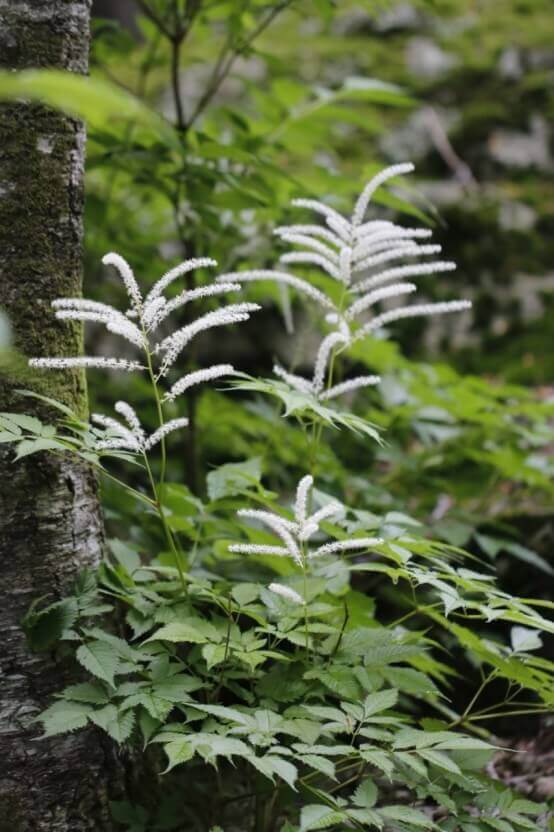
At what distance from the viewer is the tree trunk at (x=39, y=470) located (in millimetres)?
1642

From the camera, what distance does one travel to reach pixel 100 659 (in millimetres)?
1521

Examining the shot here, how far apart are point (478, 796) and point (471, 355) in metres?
3.27

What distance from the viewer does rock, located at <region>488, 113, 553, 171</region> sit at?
5.22 m

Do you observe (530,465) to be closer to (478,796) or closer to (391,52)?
(478,796)

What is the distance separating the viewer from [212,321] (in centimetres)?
149

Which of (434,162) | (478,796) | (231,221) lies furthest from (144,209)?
(478,796)

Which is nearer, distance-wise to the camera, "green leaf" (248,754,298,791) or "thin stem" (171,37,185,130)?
"green leaf" (248,754,298,791)

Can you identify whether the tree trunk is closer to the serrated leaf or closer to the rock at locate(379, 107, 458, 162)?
the serrated leaf

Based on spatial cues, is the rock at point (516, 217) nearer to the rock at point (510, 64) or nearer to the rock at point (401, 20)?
the rock at point (510, 64)

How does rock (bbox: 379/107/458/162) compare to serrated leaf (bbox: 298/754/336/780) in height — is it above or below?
above

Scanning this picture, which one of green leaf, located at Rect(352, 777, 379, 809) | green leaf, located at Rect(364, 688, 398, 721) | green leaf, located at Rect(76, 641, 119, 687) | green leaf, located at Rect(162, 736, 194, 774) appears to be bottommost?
green leaf, located at Rect(352, 777, 379, 809)

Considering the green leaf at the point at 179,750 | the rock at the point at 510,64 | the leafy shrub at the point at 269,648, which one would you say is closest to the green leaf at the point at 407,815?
the leafy shrub at the point at 269,648

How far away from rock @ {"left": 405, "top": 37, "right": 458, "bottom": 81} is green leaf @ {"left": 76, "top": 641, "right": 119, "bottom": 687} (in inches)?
202

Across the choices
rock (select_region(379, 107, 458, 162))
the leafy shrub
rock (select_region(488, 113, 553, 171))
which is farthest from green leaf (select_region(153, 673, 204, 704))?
rock (select_region(488, 113, 553, 171))
